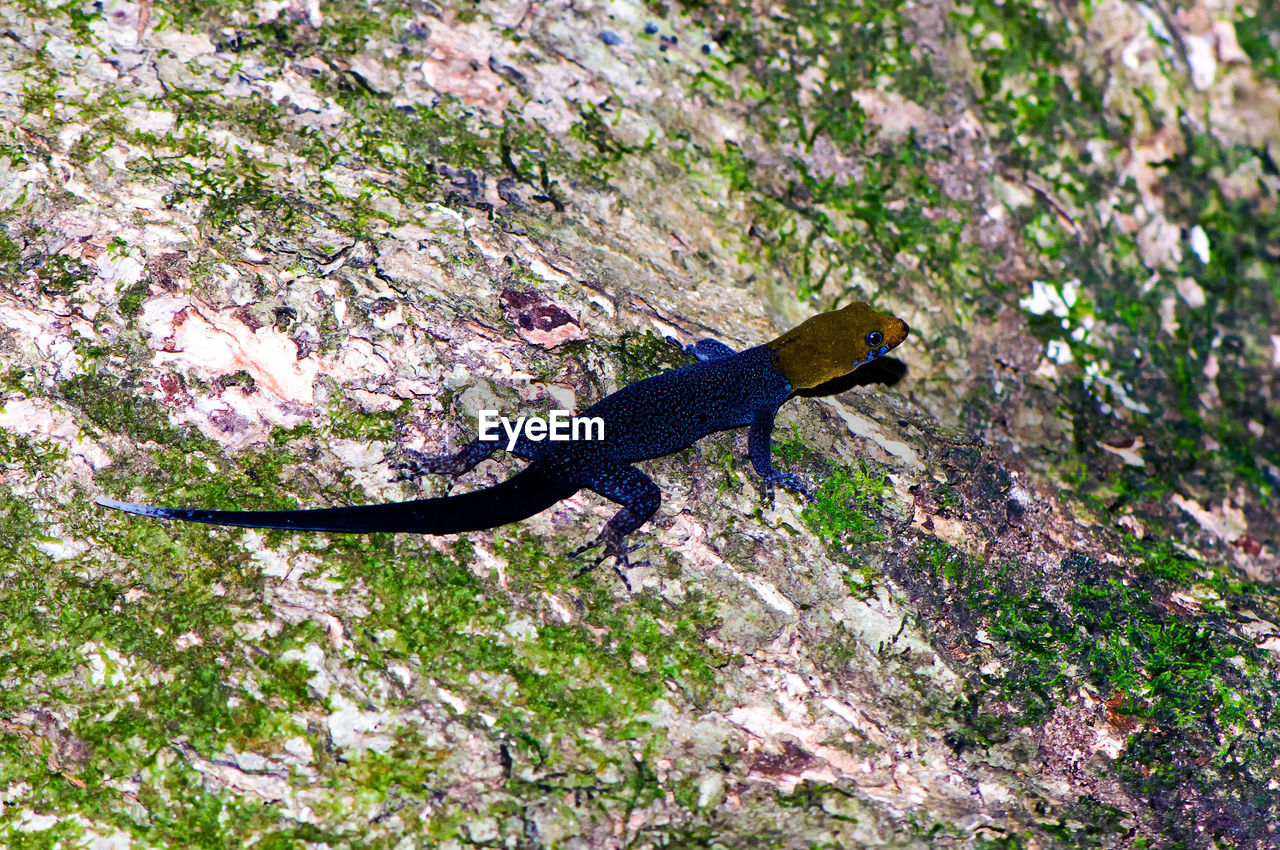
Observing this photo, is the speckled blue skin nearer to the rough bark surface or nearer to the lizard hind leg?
the lizard hind leg

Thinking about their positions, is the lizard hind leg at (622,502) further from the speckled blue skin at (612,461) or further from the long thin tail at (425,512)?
the long thin tail at (425,512)

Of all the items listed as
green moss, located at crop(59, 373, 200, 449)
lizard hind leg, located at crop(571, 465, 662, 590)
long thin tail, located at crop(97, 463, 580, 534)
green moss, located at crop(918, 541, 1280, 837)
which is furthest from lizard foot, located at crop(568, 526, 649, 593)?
green moss, located at crop(59, 373, 200, 449)

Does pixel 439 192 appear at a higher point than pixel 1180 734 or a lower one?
higher

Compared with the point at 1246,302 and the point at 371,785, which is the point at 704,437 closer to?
the point at 371,785

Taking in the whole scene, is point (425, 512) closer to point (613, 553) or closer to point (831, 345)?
point (613, 553)

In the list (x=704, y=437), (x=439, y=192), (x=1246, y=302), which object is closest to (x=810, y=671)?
(x=704, y=437)

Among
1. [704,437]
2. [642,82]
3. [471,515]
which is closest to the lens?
[471,515]
